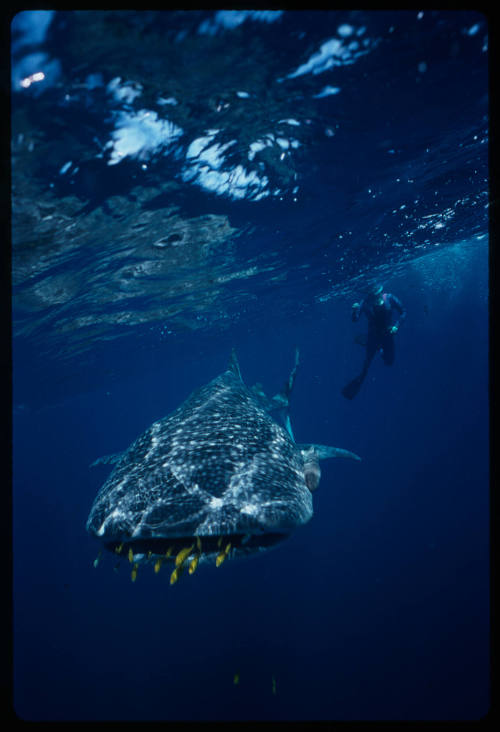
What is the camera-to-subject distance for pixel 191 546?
3.61 meters

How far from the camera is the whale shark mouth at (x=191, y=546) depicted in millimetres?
3578

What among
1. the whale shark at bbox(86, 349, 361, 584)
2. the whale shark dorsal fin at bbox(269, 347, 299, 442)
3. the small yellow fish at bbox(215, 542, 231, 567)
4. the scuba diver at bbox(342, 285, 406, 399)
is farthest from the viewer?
the scuba diver at bbox(342, 285, 406, 399)

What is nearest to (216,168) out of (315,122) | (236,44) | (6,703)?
(315,122)

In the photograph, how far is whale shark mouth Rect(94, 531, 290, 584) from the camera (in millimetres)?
3578

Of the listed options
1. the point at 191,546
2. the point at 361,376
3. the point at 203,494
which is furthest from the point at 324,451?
the point at 361,376

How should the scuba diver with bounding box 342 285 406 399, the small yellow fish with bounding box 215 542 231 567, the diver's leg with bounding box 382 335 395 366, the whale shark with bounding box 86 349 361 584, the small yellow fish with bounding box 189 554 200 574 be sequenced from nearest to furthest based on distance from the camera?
the small yellow fish with bounding box 189 554 200 574 < the small yellow fish with bounding box 215 542 231 567 < the whale shark with bounding box 86 349 361 584 < the scuba diver with bounding box 342 285 406 399 < the diver's leg with bounding box 382 335 395 366

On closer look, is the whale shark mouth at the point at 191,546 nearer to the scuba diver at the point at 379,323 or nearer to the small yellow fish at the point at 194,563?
the small yellow fish at the point at 194,563

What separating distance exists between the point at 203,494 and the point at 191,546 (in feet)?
1.95

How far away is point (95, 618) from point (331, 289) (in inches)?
1082

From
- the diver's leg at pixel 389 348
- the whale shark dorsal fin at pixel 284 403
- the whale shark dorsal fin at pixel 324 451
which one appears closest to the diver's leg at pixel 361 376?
the diver's leg at pixel 389 348

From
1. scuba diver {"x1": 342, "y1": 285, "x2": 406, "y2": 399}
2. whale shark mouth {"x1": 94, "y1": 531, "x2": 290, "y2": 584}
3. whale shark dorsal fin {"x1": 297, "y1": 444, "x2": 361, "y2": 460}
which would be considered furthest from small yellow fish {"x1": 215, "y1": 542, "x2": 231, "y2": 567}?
scuba diver {"x1": 342, "y1": 285, "x2": 406, "y2": 399}

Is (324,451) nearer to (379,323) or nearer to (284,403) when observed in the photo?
(284,403)

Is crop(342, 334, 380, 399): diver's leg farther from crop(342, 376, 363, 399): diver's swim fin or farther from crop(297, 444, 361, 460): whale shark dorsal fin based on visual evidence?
crop(297, 444, 361, 460): whale shark dorsal fin

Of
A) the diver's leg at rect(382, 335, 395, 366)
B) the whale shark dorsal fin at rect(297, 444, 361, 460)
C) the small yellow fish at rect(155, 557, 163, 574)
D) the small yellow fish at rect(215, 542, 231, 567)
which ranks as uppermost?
the small yellow fish at rect(155, 557, 163, 574)
